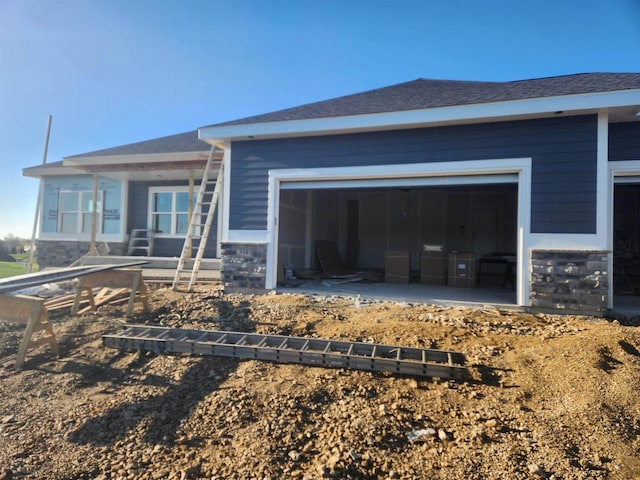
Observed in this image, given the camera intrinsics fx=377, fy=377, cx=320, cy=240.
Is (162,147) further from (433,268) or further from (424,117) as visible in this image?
(433,268)

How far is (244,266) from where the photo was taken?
7449mm

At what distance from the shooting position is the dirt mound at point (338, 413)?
8.61 feet

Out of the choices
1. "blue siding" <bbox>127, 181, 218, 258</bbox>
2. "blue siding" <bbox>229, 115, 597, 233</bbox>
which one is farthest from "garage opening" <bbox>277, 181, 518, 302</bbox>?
"blue siding" <bbox>127, 181, 218, 258</bbox>

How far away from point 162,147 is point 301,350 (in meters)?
8.84

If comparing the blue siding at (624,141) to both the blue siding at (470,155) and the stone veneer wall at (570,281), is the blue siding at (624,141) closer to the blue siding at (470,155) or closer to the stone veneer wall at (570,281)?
the blue siding at (470,155)

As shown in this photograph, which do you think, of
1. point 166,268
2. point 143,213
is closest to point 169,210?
point 143,213

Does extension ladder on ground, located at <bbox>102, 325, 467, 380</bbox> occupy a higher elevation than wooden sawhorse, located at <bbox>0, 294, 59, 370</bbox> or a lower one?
lower

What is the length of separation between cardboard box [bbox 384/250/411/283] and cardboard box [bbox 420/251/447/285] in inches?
16.4

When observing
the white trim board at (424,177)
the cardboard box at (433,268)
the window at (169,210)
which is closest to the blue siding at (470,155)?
the white trim board at (424,177)

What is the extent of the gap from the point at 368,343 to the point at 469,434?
69.4 inches

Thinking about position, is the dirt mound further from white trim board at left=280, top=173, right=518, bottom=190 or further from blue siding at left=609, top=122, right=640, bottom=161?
blue siding at left=609, top=122, right=640, bottom=161

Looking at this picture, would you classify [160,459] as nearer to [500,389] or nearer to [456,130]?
[500,389]

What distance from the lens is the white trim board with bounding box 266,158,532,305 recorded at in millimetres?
5953

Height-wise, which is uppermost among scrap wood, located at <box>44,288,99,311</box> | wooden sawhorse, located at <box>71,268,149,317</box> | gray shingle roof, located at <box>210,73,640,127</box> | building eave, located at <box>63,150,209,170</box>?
gray shingle roof, located at <box>210,73,640,127</box>
